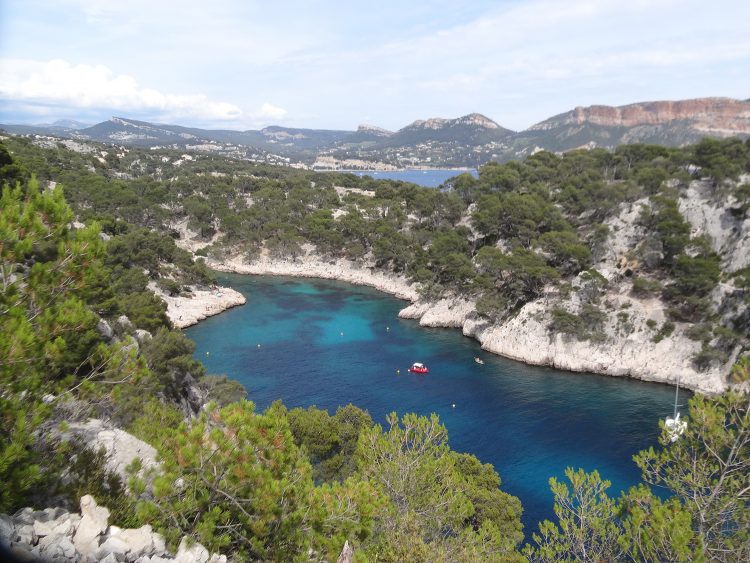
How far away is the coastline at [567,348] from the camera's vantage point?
119 ft

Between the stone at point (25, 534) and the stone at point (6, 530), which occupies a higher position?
the stone at point (6, 530)

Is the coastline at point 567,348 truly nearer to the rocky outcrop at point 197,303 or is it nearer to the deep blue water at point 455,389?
the deep blue water at point 455,389

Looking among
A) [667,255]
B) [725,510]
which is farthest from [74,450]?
[667,255]

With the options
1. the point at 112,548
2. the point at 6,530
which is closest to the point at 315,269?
the point at 112,548

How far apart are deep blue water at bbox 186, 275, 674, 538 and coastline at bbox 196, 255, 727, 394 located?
→ 3.88 feet

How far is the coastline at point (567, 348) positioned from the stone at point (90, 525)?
3885 centimetres

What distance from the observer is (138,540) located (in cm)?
550

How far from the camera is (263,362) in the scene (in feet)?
127

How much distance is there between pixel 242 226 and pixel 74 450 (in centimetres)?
7156

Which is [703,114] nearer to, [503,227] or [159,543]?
[503,227]

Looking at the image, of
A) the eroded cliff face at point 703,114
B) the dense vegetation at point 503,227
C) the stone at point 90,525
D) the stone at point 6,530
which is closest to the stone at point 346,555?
the stone at point 90,525

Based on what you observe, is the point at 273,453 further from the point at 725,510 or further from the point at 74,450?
the point at 725,510

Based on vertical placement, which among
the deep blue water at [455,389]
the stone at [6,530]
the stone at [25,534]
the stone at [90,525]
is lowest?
the deep blue water at [455,389]

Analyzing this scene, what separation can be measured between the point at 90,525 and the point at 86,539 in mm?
189
